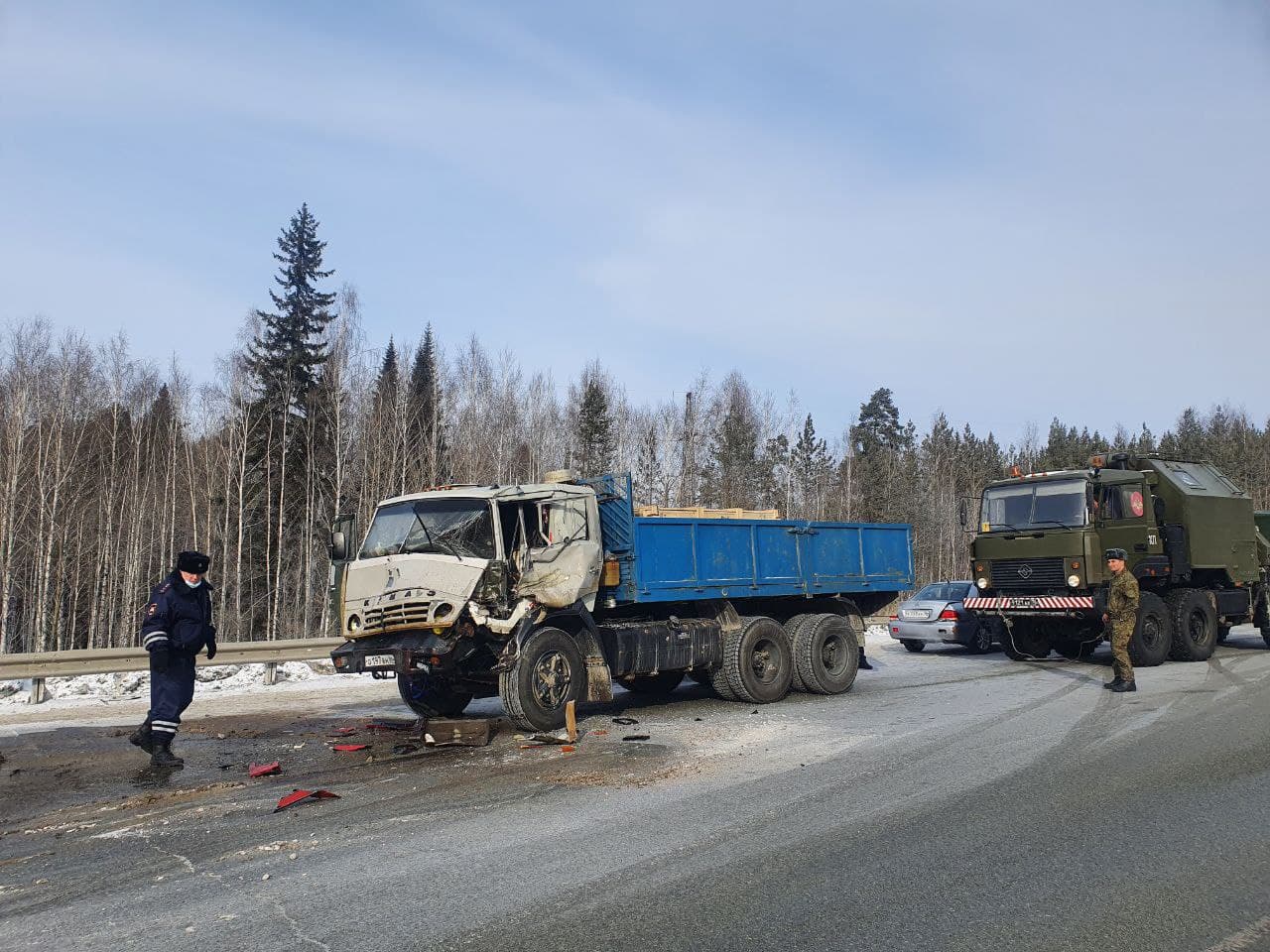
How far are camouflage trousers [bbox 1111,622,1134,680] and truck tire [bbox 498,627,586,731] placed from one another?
22.6ft

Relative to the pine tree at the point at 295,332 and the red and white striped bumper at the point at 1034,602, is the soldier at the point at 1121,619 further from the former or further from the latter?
the pine tree at the point at 295,332

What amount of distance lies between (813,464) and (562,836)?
160 ft

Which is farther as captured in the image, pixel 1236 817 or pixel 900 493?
pixel 900 493

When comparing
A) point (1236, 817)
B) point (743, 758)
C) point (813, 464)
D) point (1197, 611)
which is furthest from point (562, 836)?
point (813, 464)

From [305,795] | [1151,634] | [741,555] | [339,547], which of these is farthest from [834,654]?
[305,795]

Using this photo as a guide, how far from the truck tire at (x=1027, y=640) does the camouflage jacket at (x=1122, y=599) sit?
13.6ft

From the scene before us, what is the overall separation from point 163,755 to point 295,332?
2772cm

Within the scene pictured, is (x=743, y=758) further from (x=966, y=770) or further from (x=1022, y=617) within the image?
(x=1022, y=617)

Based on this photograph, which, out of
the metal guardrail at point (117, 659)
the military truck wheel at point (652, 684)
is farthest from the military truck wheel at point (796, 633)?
the metal guardrail at point (117, 659)

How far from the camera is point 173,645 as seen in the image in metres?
8.39

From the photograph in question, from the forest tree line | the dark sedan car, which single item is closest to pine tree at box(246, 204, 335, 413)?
the forest tree line

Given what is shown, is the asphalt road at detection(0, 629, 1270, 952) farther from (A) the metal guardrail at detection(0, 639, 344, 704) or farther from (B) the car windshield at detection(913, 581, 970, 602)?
(B) the car windshield at detection(913, 581, 970, 602)

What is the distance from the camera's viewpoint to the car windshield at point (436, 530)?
31.1 ft

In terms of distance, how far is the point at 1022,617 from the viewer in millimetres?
16000
